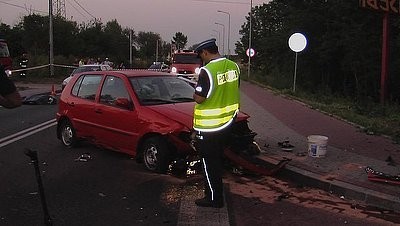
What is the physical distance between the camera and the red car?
7512 mm

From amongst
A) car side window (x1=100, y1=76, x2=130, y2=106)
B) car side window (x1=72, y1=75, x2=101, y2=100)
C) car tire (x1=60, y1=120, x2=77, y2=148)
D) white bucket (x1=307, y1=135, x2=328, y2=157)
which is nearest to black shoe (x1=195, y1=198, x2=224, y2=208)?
white bucket (x1=307, y1=135, x2=328, y2=157)

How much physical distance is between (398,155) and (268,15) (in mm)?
58504

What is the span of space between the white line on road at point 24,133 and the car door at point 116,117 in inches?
99.5

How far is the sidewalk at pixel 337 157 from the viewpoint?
6461 millimetres

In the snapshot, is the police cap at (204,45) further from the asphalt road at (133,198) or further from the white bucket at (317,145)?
the white bucket at (317,145)

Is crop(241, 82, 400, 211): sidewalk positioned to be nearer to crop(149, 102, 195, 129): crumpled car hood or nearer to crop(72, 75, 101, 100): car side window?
crop(149, 102, 195, 129): crumpled car hood

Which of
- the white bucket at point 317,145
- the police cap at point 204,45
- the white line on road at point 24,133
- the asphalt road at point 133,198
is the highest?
the police cap at point 204,45

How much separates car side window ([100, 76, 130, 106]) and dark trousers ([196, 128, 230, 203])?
2745 millimetres

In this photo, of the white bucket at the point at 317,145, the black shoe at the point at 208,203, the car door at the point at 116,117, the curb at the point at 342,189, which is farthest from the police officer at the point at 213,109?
the white bucket at the point at 317,145

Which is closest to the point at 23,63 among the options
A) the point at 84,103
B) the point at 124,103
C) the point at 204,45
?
the point at 84,103

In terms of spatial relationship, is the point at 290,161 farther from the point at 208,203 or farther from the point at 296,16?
the point at 296,16

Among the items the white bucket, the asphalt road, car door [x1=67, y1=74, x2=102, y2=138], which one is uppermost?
car door [x1=67, y1=74, x2=102, y2=138]

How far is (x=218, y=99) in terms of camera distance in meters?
5.87

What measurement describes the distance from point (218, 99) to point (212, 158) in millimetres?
700
